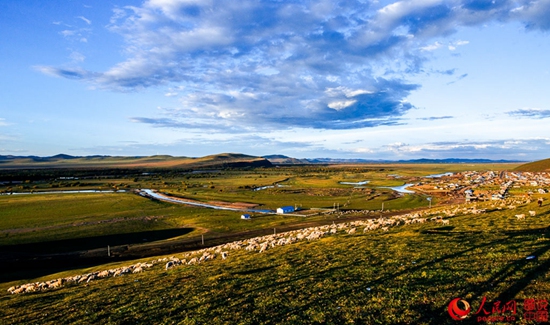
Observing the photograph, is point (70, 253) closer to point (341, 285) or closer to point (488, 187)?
point (341, 285)

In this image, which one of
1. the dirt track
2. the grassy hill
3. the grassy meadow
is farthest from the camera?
the dirt track

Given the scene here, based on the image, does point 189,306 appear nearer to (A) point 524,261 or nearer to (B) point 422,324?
(B) point 422,324

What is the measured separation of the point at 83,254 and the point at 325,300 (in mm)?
48726

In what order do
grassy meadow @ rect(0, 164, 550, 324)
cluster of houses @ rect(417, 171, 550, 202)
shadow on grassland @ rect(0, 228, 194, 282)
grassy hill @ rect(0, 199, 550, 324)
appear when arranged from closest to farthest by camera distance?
grassy hill @ rect(0, 199, 550, 324) < grassy meadow @ rect(0, 164, 550, 324) < shadow on grassland @ rect(0, 228, 194, 282) < cluster of houses @ rect(417, 171, 550, 202)

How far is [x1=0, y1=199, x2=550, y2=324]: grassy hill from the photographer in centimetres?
1211

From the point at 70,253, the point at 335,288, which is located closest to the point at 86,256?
the point at 70,253

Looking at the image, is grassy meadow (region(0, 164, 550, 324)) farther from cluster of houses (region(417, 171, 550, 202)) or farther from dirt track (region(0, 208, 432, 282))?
cluster of houses (region(417, 171, 550, 202))

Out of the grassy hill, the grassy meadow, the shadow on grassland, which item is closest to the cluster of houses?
the grassy meadow

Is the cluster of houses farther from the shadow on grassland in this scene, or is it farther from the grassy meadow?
the shadow on grassland

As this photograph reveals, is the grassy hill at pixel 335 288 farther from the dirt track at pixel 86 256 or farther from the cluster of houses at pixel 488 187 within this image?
the cluster of houses at pixel 488 187

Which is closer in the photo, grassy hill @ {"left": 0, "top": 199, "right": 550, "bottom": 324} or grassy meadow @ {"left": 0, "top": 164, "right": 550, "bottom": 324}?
grassy hill @ {"left": 0, "top": 199, "right": 550, "bottom": 324}

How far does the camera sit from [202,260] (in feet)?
99.9

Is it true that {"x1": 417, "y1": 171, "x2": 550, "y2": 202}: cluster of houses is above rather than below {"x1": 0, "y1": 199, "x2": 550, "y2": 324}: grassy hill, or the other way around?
below

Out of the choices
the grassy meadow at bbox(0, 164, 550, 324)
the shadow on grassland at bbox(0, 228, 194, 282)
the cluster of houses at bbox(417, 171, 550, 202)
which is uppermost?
the grassy meadow at bbox(0, 164, 550, 324)
